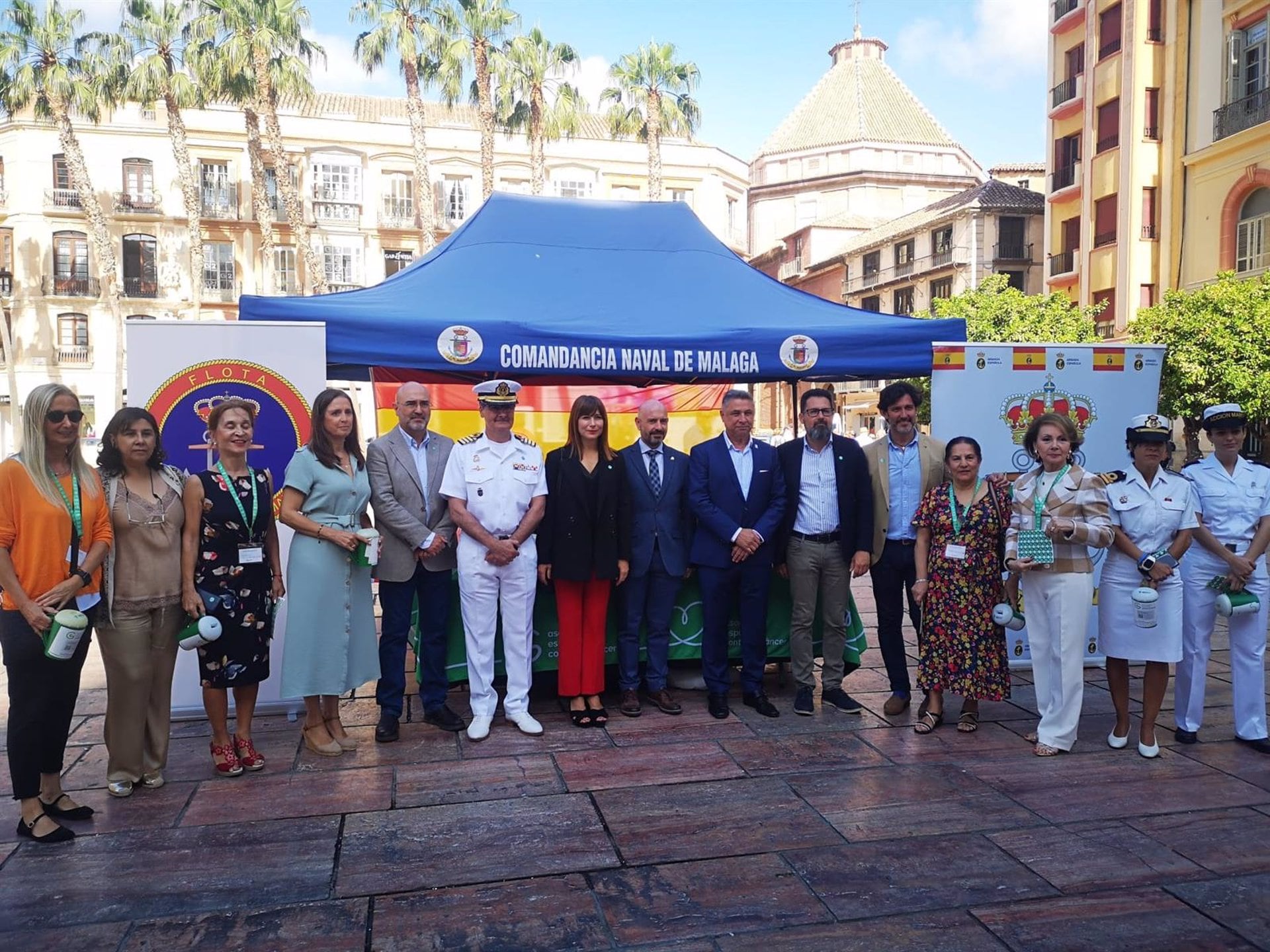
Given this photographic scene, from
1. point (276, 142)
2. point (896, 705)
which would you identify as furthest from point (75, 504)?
point (276, 142)

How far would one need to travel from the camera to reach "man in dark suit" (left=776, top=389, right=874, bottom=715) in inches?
211

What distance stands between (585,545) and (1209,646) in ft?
11.1

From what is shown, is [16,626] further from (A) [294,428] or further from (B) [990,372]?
(B) [990,372]

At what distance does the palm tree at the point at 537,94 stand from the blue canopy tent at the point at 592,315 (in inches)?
891

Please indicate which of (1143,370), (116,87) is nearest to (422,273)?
(1143,370)

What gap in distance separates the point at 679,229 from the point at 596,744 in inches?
169

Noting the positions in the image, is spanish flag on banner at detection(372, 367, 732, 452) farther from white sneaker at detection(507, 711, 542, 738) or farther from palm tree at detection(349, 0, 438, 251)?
palm tree at detection(349, 0, 438, 251)

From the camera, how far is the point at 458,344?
5484 millimetres

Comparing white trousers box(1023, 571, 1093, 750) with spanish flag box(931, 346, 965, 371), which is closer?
white trousers box(1023, 571, 1093, 750)

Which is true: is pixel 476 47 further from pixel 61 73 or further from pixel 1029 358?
pixel 1029 358

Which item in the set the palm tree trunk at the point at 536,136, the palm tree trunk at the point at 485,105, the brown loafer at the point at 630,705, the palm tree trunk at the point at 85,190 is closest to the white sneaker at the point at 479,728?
the brown loafer at the point at 630,705

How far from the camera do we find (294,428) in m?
5.30

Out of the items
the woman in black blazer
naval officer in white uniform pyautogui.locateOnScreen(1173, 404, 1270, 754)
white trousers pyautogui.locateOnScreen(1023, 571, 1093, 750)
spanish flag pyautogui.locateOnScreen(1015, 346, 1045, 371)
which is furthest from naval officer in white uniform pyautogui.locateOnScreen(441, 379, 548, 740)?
naval officer in white uniform pyautogui.locateOnScreen(1173, 404, 1270, 754)

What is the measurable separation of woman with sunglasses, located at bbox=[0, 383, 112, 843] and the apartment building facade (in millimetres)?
30314
